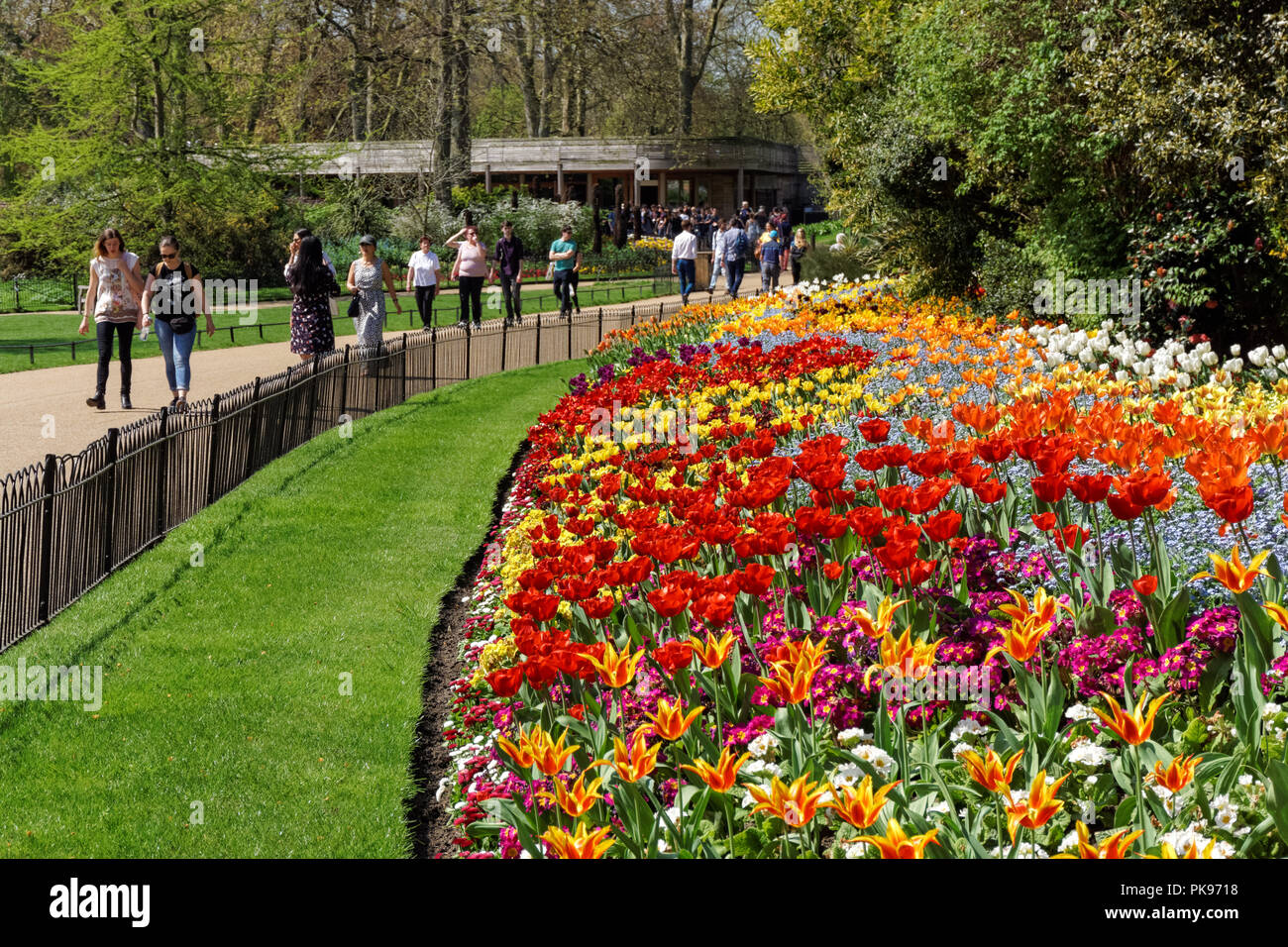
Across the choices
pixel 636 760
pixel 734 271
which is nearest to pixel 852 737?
pixel 636 760

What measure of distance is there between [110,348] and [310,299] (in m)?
2.08

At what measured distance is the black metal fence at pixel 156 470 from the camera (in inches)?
249

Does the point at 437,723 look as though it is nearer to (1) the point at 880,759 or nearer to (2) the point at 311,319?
(1) the point at 880,759

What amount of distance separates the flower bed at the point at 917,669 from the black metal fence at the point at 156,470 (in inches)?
90.0

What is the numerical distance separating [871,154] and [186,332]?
977 centimetres

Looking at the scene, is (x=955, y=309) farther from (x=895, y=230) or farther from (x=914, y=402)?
(x=914, y=402)

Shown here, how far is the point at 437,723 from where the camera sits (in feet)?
17.7

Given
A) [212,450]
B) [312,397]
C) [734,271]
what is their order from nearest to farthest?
[212,450], [312,397], [734,271]

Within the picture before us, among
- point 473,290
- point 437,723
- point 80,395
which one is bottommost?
point 437,723

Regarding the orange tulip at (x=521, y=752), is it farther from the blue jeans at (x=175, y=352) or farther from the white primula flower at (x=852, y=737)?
the blue jeans at (x=175, y=352)

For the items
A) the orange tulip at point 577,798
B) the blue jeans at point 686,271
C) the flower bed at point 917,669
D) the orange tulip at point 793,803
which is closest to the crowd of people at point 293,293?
the blue jeans at point 686,271

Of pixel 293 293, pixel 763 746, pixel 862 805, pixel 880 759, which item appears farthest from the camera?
pixel 293 293

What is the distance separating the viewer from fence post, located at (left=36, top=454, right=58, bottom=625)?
250 inches
